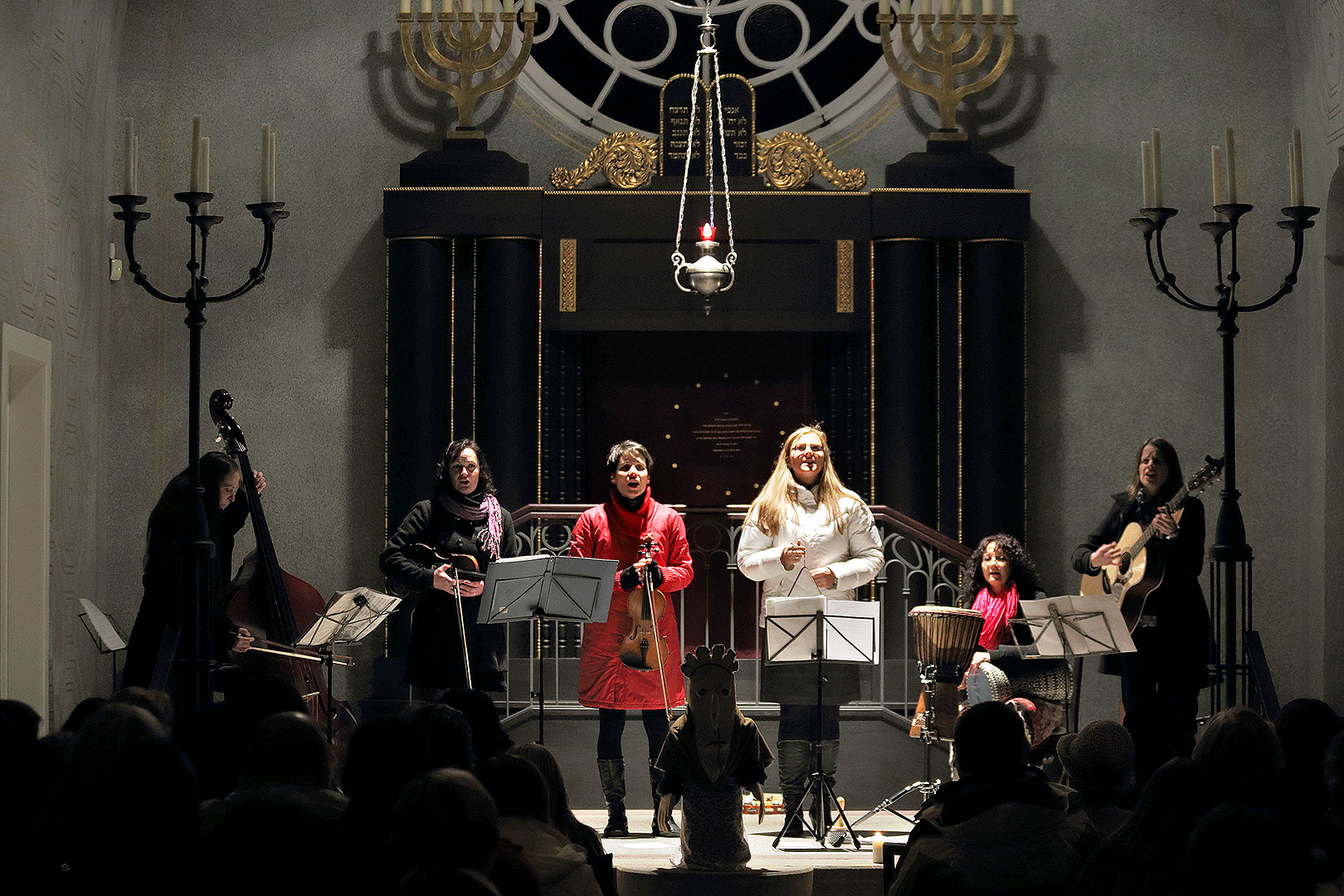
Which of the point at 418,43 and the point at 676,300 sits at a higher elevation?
the point at 418,43

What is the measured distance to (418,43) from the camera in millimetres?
10406

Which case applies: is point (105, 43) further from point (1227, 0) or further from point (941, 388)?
point (1227, 0)

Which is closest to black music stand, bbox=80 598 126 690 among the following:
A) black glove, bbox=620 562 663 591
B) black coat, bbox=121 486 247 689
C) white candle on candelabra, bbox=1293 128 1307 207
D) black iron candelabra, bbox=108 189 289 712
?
black coat, bbox=121 486 247 689

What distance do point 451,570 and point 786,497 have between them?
154cm

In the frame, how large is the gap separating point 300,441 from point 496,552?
11.2ft

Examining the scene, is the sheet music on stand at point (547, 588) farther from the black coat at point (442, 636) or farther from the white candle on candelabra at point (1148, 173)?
the white candle on candelabra at point (1148, 173)

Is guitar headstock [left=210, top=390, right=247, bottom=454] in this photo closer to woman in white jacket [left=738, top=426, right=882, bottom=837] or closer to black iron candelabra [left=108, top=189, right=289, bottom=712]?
black iron candelabra [left=108, top=189, right=289, bottom=712]

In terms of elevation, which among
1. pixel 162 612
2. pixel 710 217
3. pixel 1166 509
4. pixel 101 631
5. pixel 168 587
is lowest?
pixel 101 631

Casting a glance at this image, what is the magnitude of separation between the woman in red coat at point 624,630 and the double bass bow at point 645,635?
0.09ft

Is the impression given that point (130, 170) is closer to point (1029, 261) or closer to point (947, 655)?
point (947, 655)

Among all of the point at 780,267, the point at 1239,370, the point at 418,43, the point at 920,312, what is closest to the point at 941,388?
the point at 920,312

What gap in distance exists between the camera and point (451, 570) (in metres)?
7.16

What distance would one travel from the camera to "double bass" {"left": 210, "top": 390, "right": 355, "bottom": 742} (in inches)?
276

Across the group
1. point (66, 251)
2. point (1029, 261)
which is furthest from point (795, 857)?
point (66, 251)
